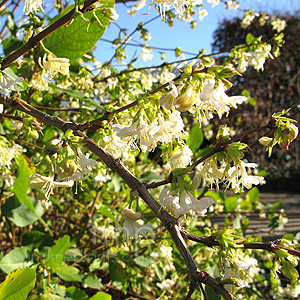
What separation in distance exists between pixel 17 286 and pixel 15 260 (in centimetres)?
75

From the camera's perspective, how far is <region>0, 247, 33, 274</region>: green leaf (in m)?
1.19

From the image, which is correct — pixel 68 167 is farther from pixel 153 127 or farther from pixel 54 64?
pixel 54 64

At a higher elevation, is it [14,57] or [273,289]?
[14,57]

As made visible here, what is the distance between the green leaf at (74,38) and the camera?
878 mm

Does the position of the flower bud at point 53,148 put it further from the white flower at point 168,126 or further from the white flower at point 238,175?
the white flower at point 238,175

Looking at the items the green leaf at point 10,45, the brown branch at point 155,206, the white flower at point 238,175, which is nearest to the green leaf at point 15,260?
the brown branch at point 155,206

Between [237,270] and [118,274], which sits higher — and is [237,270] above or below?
above

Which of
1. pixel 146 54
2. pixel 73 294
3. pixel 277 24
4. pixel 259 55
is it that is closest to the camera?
pixel 73 294

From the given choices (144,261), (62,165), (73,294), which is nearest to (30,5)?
(62,165)

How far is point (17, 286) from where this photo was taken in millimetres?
595

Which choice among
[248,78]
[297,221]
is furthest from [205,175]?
[248,78]

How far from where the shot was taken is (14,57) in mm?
693

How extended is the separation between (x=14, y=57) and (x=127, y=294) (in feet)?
4.84

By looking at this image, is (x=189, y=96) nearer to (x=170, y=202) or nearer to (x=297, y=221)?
(x=170, y=202)
